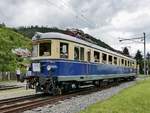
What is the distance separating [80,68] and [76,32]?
2574 millimetres

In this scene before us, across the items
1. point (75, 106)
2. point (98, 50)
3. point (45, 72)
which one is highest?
point (98, 50)

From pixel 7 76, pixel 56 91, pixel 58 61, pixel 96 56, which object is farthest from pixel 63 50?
pixel 7 76

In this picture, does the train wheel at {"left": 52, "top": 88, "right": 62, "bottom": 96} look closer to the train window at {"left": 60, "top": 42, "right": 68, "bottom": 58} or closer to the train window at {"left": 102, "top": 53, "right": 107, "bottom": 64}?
the train window at {"left": 60, "top": 42, "right": 68, "bottom": 58}

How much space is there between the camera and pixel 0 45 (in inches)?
1372

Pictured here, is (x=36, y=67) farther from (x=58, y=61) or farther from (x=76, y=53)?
(x=76, y=53)

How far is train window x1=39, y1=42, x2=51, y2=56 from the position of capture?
63.1 ft

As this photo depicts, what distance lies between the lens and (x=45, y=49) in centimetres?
1944

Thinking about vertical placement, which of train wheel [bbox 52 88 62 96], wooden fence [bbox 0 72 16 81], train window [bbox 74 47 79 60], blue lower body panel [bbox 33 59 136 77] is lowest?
train wheel [bbox 52 88 62 96]

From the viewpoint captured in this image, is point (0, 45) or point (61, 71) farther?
point (0, 45)

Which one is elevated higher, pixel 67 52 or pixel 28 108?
pixel 67 52

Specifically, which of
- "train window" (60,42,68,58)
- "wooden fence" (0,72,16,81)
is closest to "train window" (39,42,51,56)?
"train window" (60,42,68,58)

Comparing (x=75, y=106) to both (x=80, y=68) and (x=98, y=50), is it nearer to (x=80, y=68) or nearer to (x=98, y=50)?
(x=80, y=68)

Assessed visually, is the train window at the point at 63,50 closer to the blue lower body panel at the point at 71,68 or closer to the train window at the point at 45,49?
the blue lower body panel at the point at 71,68

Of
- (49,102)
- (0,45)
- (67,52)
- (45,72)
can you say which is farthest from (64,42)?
(0,45)
